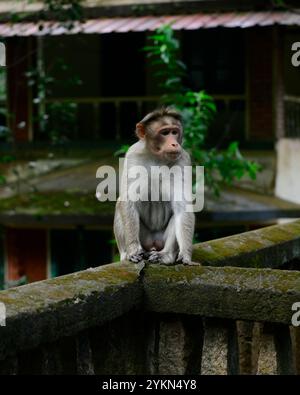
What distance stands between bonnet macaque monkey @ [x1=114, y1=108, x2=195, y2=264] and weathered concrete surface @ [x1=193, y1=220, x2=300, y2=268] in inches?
15.6

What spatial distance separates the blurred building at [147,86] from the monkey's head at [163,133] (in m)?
5.31

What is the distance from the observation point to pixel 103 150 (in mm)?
12492

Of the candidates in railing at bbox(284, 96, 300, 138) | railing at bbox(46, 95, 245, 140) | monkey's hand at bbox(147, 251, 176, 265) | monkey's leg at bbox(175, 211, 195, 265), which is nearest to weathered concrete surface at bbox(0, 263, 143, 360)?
monkey's hand at bbox(147, 251, 176, 265)

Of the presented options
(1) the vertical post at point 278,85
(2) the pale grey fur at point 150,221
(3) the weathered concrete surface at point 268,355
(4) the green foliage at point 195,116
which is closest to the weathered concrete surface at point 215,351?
(3) the weathered concrete surface at point 268,355

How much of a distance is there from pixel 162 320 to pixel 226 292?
0.93 feet

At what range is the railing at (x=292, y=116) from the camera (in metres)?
12.1

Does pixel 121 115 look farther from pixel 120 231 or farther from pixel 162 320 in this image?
pixel 162 320

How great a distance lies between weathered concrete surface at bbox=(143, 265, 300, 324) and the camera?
8.75 feet

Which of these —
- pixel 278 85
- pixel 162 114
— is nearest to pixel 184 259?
pixel 162 114

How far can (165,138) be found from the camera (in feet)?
14.4

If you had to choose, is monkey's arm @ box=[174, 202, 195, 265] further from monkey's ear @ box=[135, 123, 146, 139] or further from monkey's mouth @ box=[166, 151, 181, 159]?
monkey's ear @ box=[135, 123, 146, 139]

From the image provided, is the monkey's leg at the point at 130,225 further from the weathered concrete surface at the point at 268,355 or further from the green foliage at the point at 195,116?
the green foliage at the point at 195,116

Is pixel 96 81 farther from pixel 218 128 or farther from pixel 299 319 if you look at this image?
pixel 299 319

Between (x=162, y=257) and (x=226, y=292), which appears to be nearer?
(x=226, y=292)
